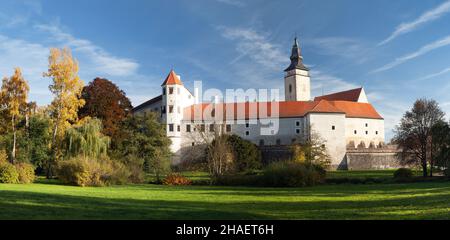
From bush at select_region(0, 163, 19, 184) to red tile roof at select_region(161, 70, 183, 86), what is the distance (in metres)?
37.4

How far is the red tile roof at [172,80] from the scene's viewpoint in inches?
2516

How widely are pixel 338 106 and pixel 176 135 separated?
27625 mm

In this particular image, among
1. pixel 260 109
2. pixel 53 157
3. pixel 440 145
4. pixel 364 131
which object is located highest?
pixel 260 109

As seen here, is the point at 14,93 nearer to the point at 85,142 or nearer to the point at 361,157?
the point at 85,142

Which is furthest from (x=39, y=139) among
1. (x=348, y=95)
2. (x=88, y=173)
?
(x=348, y=95)

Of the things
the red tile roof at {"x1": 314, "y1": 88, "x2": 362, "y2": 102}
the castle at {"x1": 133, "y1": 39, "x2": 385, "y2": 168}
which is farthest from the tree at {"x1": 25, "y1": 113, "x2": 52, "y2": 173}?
the red tile roof at {"x1": 314, "y1": 88, "x2": 362, "y2": 102}

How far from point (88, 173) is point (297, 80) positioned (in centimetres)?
6565

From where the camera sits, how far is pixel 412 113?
44.0 m

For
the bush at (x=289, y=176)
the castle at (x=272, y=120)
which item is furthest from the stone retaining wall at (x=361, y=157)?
the bush at (x=289, y=176)

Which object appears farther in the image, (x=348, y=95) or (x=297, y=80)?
(x=297, y=80)

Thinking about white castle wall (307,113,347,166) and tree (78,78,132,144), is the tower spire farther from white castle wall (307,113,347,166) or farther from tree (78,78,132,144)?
tree (78,78,132,144)

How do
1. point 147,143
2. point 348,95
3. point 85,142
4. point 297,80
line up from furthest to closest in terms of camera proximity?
1. point 297,80
2. point 348,95
3. point 147,143
4. point 85,142

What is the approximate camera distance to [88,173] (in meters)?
28.7
